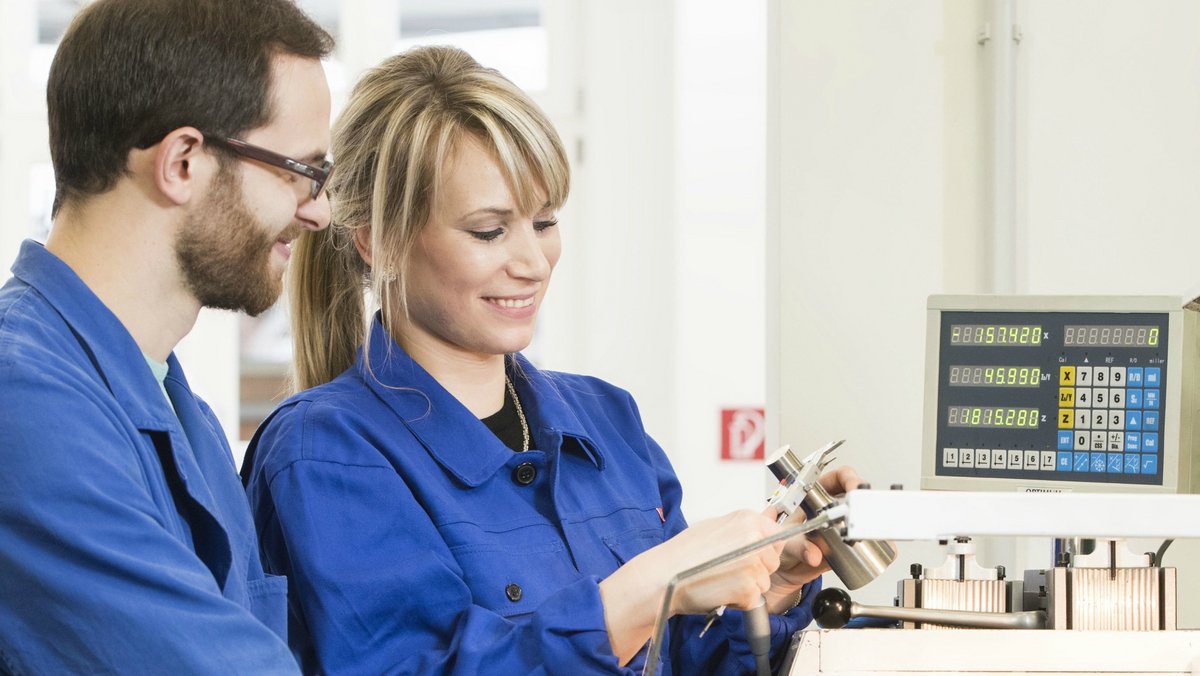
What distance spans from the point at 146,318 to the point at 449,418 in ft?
1.28

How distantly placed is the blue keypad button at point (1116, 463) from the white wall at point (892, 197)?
2.12 feet

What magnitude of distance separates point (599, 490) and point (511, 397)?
0.17m

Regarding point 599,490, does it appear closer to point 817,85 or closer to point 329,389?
point 329,389

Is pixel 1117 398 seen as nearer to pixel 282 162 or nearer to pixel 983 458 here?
pixel 983 458

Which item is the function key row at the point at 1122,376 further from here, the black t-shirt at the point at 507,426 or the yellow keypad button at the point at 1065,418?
the black t-shirt at the point at 507,426

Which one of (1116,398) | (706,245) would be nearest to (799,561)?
(1116,398)

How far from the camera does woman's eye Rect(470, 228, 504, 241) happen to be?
145 centimetres

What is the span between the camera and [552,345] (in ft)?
13.4

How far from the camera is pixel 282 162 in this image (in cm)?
120

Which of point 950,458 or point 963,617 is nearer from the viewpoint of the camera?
point 963,617

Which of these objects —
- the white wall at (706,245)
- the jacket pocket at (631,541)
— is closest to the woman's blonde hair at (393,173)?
the jacket pocket at (631,541)

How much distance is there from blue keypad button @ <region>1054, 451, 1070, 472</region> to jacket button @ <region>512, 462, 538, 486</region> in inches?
23.9

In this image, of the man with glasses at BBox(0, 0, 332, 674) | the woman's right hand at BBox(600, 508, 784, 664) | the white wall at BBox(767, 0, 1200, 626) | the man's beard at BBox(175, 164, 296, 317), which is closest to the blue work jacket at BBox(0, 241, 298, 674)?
the man with glasses at BBox(0, 0, 332, 674)

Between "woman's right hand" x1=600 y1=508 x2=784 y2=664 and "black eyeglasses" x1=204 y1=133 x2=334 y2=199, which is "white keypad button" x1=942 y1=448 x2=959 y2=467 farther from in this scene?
"black eyeglasses" x1=204 y1=133 x2=334 y2=199
